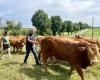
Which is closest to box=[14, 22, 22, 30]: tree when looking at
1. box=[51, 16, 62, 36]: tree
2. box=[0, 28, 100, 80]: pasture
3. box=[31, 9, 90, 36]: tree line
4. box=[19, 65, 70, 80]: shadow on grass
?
box=[31, 9, 90, 36]: tree line

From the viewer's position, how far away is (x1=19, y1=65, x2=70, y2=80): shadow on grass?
1232cm

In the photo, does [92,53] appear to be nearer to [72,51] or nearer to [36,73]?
[72,51]

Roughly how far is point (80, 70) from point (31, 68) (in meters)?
2.50

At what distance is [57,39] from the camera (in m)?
12.8

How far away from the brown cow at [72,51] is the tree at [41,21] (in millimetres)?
56279

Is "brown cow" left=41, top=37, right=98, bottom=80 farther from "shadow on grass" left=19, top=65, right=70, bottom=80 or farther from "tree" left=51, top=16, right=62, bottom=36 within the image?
"tree" left=51, top=16, right=62, bottom=36

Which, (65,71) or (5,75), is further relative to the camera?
(65,71)

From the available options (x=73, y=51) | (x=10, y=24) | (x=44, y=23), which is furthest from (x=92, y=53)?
(x=44, y=23)

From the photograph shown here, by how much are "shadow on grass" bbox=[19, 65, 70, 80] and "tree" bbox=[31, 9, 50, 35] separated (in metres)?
55.8

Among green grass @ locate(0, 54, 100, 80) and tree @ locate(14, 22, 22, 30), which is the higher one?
green grass @ locate(0, 54, 100, 80)

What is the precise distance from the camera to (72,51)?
12094mm

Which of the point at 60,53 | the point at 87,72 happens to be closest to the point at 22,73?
the point at 60,53

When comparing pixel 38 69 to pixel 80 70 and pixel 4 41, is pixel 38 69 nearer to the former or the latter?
pixel 80 70

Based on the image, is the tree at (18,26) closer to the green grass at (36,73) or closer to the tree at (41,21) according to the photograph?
the tree at (41,21)
